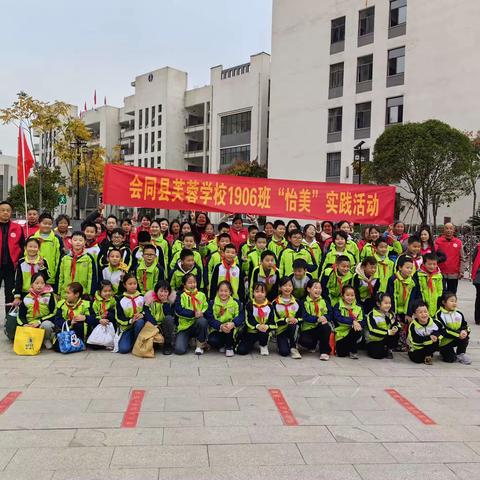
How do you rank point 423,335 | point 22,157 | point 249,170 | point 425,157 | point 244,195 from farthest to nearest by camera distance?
point 249,170
point 425,157
point 22,157
point 244,195
point 423,335

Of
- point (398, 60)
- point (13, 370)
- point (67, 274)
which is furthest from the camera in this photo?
point (398, 60)

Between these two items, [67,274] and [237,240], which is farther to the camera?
[237,240]

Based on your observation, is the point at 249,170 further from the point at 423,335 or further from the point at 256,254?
the point at 423,335

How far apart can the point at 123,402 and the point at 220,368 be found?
1.32 meters

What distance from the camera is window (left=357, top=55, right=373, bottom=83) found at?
27.8m

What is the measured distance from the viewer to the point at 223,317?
568 cm

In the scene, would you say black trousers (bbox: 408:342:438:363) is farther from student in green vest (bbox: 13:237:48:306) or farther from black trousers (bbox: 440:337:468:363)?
student in green vest (bbox: 13:237:48:306)

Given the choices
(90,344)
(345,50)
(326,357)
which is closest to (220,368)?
(326,357)

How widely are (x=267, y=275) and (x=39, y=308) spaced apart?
9.30ft

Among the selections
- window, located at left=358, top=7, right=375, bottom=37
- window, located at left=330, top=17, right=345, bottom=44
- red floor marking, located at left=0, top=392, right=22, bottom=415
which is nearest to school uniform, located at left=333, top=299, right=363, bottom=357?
red floor marking, located at left=0, top=392, right=22, bottom=415

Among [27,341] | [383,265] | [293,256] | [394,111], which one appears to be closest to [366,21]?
[394,111]

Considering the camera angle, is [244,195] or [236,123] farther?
[236,123]

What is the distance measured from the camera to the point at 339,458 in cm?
313

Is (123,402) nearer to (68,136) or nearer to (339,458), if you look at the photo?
(339,458)
